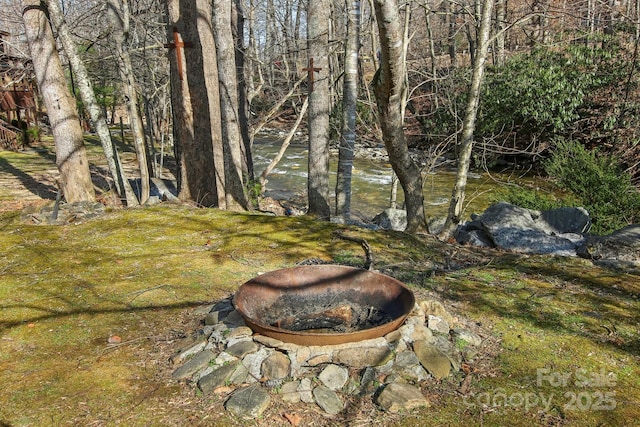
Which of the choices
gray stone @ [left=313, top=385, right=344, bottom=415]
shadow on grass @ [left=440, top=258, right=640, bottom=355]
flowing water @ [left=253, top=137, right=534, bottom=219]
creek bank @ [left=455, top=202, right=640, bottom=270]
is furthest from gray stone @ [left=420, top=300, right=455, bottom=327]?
flowing water @ [left=253, top=137, right=534, bottom=219]

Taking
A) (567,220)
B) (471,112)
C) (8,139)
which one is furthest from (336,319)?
(8,139)

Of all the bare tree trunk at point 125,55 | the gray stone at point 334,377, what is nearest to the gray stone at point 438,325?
the gray stone at point 334,377

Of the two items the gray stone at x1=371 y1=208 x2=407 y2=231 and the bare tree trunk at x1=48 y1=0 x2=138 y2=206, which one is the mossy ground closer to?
the bare tree trunk at x1=48 y1=0 x2=138 y2=206

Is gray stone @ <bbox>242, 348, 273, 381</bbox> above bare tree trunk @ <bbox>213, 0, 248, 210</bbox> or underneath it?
underneath

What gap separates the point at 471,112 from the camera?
5.47m

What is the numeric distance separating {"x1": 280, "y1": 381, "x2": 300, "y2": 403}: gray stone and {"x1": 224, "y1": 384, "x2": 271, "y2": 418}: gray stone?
90mm

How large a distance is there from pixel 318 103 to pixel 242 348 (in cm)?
481

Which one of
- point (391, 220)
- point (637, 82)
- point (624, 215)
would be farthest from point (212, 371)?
point (637, 82)

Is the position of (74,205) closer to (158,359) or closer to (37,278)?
(37,278)

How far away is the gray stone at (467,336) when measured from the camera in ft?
9.86

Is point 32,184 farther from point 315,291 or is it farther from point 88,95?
point 315,291

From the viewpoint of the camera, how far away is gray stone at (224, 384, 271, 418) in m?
2.37

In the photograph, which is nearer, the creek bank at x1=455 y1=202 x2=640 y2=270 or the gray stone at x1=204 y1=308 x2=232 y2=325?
the gray stone at x1=204 y1=308 x2=232 y2=325

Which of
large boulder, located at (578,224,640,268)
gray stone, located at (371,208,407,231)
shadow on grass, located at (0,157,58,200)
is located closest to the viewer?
large boulder, located at (578,224,640,268)
